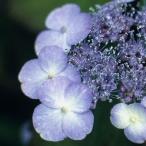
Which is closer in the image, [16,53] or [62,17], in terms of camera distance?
[62,17]

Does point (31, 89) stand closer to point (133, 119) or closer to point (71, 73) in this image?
point (71, 73)

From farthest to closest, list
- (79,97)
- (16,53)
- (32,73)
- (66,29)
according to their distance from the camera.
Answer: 1. (16,53)
2. (66,29)
3. (32,73)
4. (79,97)

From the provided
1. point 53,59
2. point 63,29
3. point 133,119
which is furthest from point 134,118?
point 63,29

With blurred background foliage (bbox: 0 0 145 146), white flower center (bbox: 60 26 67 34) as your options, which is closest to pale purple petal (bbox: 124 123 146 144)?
white flower center (bbox: 60 26 67 34)

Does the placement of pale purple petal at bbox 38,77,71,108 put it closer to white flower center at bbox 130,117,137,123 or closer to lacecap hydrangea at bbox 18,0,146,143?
lacecap hydrangea at bbox 18,0,146,143

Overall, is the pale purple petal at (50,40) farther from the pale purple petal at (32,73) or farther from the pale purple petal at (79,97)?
the pale purple petal at (79,97)

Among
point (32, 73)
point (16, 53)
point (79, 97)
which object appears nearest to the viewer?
point (79, 97)

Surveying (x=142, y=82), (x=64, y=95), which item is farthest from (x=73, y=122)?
(x=142, y=82)
